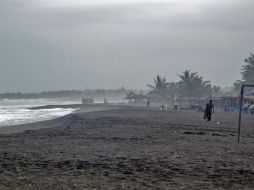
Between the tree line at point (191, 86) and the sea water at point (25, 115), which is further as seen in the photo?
the tree line at point (191, 86)


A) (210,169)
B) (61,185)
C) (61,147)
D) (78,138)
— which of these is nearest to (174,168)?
(210,169)

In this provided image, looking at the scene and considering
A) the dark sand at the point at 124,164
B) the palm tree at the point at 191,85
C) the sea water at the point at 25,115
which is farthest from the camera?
the palm tree at the point at 191,85

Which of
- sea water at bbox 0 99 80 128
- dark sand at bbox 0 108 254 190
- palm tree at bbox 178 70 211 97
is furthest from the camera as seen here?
palm tree at bbox 178 70 211 97

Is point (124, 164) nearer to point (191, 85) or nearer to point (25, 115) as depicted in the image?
point (25, 115)

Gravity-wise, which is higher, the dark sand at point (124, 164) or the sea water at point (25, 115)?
the dark sand at point (124, 164)

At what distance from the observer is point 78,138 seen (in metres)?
17.3

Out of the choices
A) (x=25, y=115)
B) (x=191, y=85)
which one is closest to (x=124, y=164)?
(x=25, y=115)

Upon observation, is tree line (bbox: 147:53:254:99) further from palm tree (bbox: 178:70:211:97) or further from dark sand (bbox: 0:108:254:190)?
dark sand (bbox: 0:108:254:190)

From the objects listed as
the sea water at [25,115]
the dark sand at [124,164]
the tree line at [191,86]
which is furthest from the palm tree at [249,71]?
the dark sand at [124,164]

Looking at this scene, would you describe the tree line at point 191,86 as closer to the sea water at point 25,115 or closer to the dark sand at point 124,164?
the sea water at point 25,115

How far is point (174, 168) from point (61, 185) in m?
3.06

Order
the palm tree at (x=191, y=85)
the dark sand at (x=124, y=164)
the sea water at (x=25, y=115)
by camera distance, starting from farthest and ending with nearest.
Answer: the palm tree at (x=191, y=85) < the sea water at (x=25, y=115) < the dark sand at (x=124, y=164)

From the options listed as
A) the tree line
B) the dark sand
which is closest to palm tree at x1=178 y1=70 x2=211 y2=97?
the tree line

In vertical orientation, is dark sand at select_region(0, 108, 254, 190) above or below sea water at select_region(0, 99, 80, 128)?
above
